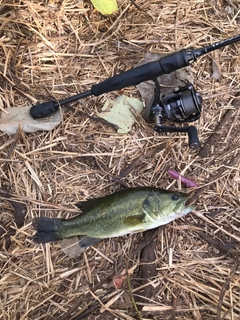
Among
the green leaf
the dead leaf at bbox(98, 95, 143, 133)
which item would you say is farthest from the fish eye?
the green leaf

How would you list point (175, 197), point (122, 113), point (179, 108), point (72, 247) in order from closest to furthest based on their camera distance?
point (175, 197) < point (179, 108) < point (72, 247) < point (122, 113)

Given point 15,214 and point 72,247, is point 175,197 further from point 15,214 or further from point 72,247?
point 15,214

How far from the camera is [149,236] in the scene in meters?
3.37

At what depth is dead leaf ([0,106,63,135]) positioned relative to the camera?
11.2 ft

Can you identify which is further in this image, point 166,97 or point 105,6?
point 105,6

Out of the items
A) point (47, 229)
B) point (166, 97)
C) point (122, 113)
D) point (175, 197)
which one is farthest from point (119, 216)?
point (166, 97)

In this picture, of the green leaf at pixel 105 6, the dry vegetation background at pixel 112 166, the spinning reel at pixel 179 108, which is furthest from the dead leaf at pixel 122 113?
the green leaf at pixel 105 6

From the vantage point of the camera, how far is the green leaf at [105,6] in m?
3.42

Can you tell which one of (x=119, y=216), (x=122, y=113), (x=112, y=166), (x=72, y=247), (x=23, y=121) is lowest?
(x=72, y=247)

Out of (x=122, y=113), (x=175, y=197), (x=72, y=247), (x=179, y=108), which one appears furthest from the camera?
(x=122, y=113)

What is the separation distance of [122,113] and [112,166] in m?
0.47

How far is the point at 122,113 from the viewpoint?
348 cm

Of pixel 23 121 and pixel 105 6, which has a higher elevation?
pixel 105 6

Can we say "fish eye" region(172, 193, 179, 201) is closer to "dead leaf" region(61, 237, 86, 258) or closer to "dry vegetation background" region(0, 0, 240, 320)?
"dry vegetation background" region(0, 0, 240, 320)
